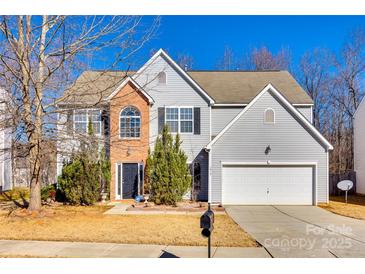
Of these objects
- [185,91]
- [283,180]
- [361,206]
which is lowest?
[361,206]

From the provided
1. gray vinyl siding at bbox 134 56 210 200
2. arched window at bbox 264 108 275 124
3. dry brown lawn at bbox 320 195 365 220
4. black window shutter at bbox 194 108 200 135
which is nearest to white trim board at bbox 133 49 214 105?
gray vinyl siding at bbox 134 56 210 200

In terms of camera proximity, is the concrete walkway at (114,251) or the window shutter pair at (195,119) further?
the window shutter pair at (195,119)

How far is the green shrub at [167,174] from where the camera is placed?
1598cm

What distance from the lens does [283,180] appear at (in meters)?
16.9

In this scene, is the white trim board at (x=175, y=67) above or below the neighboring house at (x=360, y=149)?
above

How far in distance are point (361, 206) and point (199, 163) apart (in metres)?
8.22

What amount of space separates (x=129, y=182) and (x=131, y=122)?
3.19 meters

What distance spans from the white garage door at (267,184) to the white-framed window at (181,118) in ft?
10.5

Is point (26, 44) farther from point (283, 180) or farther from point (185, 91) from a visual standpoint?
point (283, 180)

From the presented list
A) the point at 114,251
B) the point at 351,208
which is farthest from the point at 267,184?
the point at 114,251

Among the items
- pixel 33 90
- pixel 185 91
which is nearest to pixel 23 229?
pixel 33 90

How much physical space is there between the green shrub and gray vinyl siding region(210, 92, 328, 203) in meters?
1.60

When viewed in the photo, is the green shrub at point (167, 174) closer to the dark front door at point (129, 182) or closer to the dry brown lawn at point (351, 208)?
the dark front door at point (129, 182)

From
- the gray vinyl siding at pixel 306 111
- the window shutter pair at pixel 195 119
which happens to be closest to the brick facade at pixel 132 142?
the window shutter pair at pixel 195 119
